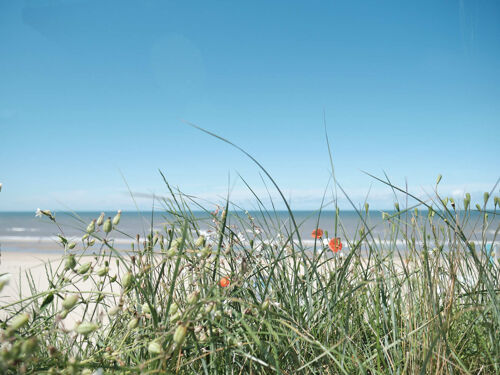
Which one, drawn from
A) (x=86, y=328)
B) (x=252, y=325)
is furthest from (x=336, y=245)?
(x=86, y=328)

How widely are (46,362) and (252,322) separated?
0.47m

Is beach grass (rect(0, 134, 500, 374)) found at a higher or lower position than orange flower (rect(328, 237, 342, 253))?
lower

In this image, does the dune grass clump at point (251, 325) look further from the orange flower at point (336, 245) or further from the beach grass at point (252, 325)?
the orange flower at point (336, 245)

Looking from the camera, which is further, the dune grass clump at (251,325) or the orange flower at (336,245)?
the orange flower at (336,245)

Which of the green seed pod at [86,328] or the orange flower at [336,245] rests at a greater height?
the orange flower at [336,245]

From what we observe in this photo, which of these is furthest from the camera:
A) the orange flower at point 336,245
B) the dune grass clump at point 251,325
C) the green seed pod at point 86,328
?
the orange flower at point 336,245

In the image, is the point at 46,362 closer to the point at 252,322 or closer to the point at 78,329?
the point at 78,329

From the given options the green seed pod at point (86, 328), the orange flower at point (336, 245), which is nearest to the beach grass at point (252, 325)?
the green seed pod at point (86, 328)

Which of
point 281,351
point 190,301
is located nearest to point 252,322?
point 281,351

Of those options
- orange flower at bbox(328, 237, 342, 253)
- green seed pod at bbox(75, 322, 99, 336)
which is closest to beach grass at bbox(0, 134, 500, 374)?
green seed pod at bbox(75, 322, 99, 336)

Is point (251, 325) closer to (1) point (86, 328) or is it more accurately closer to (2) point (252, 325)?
(2) point (252, 325)

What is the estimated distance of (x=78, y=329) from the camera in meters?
0.53

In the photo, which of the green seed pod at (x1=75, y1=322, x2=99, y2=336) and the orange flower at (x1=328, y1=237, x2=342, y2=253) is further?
the orange flower at (x1=328, y1=237, x2=342, y2=253)

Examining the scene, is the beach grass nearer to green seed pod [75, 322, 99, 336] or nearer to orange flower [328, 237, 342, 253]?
green seed pod [75, 322, 99, 336]
